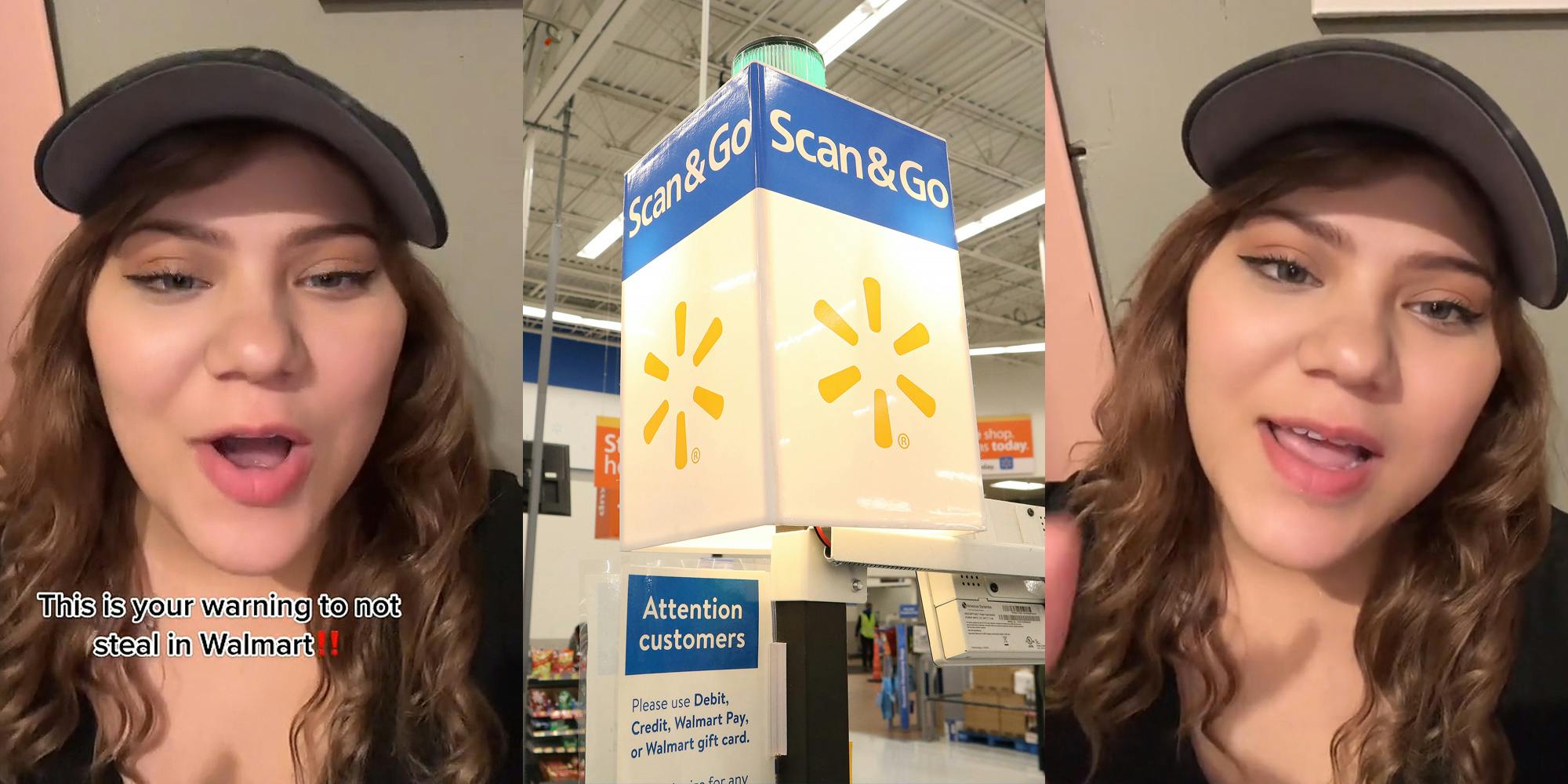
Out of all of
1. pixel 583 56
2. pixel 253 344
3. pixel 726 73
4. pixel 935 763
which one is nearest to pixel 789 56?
pixel 253 344

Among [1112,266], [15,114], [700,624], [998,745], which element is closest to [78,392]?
[15,114]

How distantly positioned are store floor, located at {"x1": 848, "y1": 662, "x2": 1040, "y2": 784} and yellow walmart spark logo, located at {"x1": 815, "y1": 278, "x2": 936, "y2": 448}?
3.82m

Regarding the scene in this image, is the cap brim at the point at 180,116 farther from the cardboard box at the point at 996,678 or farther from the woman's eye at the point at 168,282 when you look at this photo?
the cardboard box at the point at 996,678

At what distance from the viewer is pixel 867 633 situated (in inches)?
357

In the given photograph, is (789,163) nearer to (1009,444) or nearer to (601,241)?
(601,241)

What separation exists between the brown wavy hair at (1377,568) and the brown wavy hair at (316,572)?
2.35 feet

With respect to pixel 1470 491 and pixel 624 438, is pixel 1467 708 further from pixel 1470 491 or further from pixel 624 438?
pixel 624 438

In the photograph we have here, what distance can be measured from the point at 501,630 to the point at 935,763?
17.8 ft

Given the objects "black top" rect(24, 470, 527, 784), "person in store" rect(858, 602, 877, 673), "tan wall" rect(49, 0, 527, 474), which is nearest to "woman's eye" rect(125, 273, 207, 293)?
"tan wall" rect(49, 0, 527, 474)

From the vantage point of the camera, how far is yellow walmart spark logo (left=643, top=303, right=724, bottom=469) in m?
0.91

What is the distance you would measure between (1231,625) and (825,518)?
51 centimetres

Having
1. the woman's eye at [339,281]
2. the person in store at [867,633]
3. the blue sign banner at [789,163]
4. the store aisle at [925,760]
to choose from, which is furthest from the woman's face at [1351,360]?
the person in store at [867,633]

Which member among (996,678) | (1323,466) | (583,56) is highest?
(583,56)

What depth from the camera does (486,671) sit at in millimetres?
984
